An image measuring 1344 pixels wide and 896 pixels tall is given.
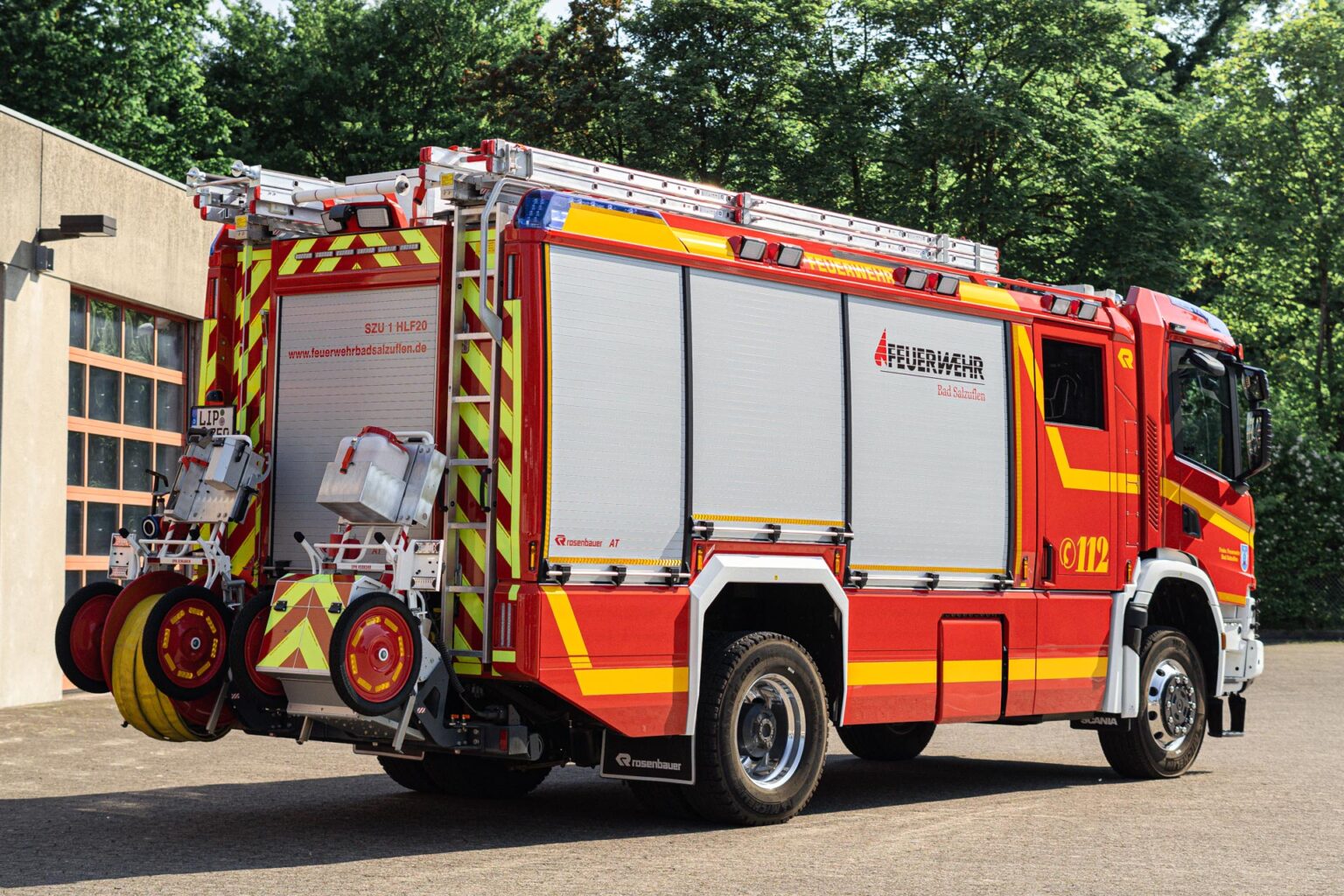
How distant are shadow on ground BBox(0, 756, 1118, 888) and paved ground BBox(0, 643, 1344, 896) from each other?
0.08 ft

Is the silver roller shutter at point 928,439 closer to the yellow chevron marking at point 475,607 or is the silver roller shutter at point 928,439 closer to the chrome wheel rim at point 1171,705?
the chrome wheel rim at point 1171,705

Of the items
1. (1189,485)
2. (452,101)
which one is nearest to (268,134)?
(452,101)

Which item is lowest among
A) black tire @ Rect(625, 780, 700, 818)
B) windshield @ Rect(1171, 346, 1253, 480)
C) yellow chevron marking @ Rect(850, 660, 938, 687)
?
black tire @ Rect(625, 780, 700, 818)

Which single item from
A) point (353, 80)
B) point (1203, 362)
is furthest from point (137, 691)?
point (353, 80)

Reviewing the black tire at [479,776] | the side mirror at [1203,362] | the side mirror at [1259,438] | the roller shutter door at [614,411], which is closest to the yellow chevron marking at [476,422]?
the roller shutter door at [614,411]

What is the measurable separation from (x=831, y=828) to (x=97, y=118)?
34.7 metres

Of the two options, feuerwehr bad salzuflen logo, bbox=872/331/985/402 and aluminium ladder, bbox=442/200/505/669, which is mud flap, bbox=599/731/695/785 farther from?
feuerwehr bad salzuflen logo, bbox=872/331/985/402

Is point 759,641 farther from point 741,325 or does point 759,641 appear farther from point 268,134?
point 268,134

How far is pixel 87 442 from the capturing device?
60.5ft

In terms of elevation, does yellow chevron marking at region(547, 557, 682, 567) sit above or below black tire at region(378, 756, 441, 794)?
above

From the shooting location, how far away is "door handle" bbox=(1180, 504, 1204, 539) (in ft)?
43.4

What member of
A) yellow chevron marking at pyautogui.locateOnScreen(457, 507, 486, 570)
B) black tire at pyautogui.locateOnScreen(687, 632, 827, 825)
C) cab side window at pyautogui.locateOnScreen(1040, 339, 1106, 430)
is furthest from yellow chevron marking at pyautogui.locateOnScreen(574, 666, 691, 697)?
cab side window at pyautogui.locateOnScreen(1040, 339, 1106, 430)

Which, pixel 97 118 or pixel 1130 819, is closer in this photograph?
Answer: pixel 1130 819

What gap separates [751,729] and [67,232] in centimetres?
1029
